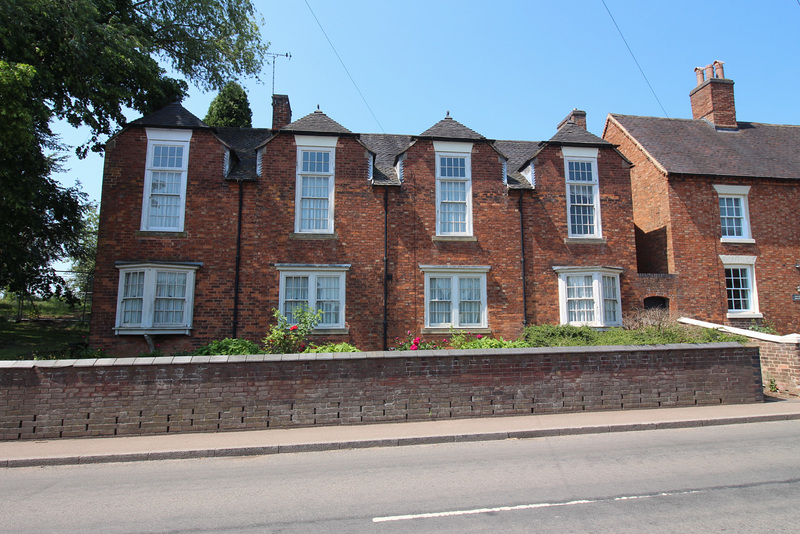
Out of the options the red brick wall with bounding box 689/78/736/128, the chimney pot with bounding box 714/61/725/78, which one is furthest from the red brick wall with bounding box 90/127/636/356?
the chimney pot with bounding box 714/61/725/78

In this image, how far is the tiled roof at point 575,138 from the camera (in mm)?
17603

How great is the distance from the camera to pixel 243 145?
1819 cm

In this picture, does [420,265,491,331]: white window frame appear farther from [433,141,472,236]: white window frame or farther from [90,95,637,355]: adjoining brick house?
[433,141,472,236]: white window frame

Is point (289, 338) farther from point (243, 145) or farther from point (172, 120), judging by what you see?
point (243, 145)

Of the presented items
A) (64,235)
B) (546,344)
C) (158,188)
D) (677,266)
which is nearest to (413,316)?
(546,344)

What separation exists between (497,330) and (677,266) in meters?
7.57

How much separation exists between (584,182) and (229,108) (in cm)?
1657

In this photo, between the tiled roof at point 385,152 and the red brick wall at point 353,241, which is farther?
the tiled roof at point 385,152

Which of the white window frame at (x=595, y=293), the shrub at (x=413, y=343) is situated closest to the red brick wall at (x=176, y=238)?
the shrub at (x=413, y=343)

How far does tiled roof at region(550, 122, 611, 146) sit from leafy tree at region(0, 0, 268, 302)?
13.9 meters

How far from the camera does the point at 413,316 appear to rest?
1593 cm

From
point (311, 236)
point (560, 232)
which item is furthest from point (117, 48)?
point (560, 232)

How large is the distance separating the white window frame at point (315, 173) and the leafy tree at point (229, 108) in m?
9.19

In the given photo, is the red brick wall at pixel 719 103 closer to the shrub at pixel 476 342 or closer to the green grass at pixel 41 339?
the shrub at pixel 476 342
